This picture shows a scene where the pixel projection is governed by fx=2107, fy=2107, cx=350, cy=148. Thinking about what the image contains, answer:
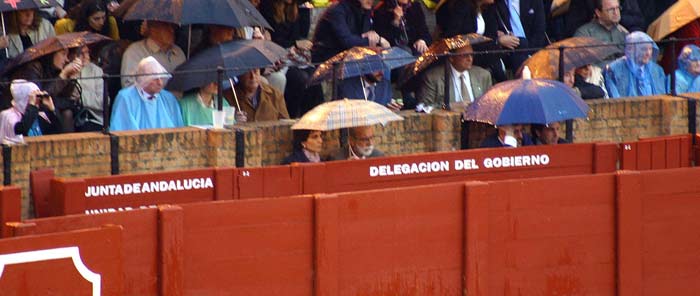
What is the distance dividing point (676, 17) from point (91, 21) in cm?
629

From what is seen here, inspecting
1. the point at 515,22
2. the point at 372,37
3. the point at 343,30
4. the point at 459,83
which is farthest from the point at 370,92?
the point at 515,22

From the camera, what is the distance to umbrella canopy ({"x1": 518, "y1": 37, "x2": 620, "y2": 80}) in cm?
1986

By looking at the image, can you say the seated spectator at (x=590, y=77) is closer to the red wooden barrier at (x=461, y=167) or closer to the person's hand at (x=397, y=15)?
the red wooden barrier at (x=461, y=167)

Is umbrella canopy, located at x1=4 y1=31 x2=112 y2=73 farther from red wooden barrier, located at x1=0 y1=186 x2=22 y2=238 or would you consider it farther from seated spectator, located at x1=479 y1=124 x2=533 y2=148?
seated spectator, located at x1=479 y1=124 x2=533 y2=148

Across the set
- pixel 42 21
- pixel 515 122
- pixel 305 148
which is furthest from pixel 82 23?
pixel 515 122

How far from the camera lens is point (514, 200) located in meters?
17.3

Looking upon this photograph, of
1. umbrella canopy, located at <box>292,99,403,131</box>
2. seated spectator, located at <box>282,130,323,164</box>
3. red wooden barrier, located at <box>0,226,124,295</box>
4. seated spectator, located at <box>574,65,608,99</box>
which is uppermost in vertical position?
seated spectator, located at <box>574,65,608,99</box>

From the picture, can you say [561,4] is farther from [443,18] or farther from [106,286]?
[106,286]

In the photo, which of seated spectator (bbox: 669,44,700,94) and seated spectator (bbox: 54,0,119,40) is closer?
seated spectator (bbox: 54,0,119,40)

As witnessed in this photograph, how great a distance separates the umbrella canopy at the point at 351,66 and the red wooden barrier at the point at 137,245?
3489mm

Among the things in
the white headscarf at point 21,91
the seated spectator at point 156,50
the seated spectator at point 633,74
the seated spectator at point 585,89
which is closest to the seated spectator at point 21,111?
the white headscarf at point 21,91

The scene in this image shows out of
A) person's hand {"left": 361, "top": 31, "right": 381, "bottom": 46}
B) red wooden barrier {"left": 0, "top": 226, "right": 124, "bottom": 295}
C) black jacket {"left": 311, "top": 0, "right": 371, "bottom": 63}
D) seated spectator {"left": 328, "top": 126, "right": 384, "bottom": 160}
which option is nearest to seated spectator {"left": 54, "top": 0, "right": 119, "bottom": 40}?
black jacket {"left": 311, "top": 0, "right": 371, "bottom": 63}

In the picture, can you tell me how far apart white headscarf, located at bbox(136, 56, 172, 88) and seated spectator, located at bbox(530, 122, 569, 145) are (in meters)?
3.55

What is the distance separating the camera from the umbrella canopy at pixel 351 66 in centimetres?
1873
